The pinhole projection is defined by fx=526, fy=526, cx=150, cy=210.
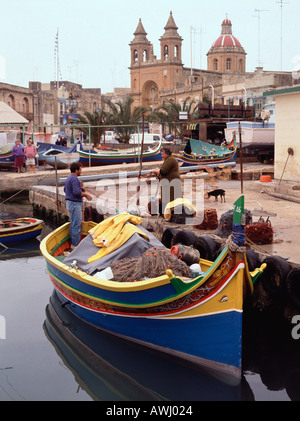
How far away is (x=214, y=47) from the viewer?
9050 centimetres

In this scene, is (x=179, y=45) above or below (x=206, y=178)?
above

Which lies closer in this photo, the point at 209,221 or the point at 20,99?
the point at 209,221

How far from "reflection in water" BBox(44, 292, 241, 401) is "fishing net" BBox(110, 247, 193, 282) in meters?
1.08

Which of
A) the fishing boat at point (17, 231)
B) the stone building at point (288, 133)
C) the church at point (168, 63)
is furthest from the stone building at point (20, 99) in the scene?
the fishing boat at point (17, 231)

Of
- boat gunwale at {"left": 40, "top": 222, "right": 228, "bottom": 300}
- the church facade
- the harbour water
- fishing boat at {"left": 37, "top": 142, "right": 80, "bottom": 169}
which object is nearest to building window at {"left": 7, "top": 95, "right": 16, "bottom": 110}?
fishing boat at {"left": 37, "top": 142, "right": 80, "bottom": 169}

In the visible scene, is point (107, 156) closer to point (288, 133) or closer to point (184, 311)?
point (288, 133)

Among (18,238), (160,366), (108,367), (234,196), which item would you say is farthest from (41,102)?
(160,366)

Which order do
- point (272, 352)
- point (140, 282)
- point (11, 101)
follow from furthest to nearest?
1. point (11, 101)
2. point (272, 352)
3. point (140, 282)

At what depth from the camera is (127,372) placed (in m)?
7.29

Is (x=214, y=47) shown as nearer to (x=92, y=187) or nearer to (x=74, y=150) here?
(x=74, y=150)

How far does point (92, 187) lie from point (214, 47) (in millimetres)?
77389

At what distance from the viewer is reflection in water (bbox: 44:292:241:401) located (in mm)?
6714

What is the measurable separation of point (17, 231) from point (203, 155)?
43.1 ft

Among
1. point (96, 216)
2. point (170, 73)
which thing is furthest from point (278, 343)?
point (170, 73)
